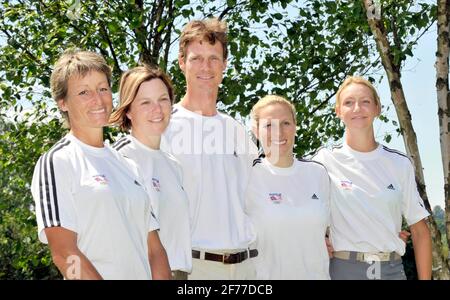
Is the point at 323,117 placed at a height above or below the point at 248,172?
above

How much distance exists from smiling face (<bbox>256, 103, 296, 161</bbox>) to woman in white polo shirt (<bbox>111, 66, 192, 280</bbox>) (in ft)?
3.19

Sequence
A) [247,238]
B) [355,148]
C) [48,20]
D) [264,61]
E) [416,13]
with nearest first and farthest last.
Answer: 1. [247,238]
2. [355,148]
3. [416,13]
4. [264,61]
5. [48,20]

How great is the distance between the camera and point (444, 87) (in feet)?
29.9

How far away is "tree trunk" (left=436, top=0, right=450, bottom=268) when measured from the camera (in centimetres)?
893

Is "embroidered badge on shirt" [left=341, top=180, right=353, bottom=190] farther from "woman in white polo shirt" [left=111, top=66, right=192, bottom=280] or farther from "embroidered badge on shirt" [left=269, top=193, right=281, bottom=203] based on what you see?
"woman in white polo shirt" [left=111, top=66, right=192, bottom=280]

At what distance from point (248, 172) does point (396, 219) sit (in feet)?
4.37

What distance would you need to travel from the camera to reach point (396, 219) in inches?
223

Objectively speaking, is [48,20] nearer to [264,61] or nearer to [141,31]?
[141,31]

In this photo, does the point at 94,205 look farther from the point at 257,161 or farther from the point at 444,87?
the point at 444,87

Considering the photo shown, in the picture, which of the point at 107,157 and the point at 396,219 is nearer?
the point at 107,157

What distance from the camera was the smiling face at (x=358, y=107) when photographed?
5.72 metres

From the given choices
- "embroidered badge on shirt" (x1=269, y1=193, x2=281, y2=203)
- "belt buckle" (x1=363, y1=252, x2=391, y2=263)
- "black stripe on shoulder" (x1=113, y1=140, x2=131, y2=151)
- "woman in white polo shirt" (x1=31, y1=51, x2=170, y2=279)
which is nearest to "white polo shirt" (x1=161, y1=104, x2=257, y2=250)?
"embroidered badge on shirt" (x1=269, y1=193, x2=281, y2=203)

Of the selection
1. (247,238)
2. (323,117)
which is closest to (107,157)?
(247,238)

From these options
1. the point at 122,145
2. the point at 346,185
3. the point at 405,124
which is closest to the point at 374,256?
the point at 346,185
